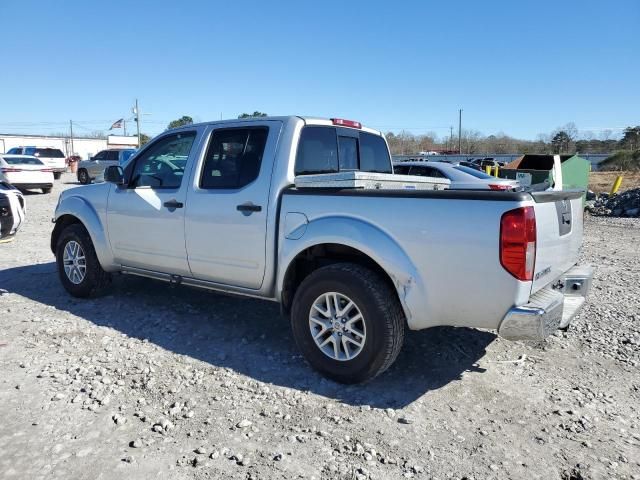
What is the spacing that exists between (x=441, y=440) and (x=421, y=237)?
1.26 meters

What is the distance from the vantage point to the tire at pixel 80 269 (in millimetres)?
5539

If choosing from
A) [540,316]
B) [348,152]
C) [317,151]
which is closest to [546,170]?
[348,152]

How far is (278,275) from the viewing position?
4.07 meters

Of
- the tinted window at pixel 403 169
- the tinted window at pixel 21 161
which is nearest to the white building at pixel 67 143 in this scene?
the tinted window at pixel 21 161

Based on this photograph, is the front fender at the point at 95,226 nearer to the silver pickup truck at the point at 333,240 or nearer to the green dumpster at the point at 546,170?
the silver pickup truck at the point at 333,240

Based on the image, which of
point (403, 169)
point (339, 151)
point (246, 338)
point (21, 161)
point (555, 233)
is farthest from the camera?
point (21, 161)

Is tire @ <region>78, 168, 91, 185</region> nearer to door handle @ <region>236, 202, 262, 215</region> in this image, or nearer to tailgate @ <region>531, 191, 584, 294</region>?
door handle @ <region>236, 202, 262, 215</region>

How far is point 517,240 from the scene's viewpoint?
3.02m

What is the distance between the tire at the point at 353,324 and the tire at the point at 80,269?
2.81 meters

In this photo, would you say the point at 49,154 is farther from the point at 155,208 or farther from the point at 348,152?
the point at 348,152

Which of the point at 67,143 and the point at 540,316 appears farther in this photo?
the point at 67,143

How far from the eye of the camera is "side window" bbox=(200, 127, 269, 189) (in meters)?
4.30

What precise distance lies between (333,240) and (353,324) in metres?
0.63

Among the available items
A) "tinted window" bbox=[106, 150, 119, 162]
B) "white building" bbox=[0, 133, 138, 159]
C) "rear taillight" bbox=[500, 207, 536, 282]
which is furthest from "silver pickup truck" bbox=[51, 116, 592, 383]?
"white building" bbox=[0, 133, 138, 159]
